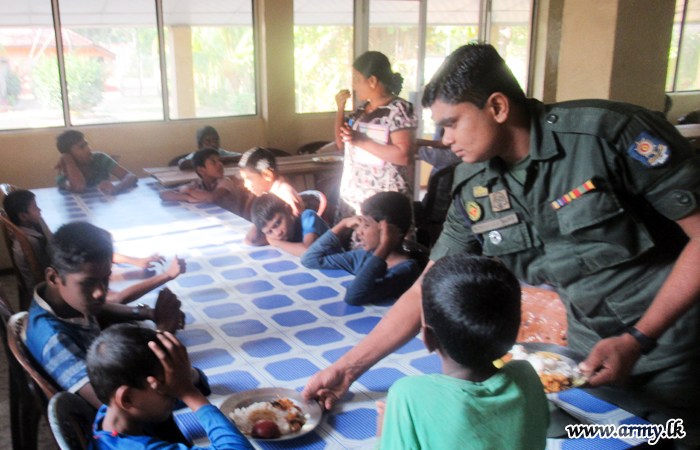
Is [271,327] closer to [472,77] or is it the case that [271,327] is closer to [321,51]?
[472,77]

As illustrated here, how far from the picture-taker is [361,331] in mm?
1720

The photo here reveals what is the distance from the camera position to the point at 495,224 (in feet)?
4.70

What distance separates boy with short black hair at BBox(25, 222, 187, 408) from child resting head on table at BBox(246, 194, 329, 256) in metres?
0.80

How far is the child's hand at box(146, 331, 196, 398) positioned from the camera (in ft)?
3.65

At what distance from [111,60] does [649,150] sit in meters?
4.98

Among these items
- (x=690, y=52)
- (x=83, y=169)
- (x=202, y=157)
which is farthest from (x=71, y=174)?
(x=690, y=52)

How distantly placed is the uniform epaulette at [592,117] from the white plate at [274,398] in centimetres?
84

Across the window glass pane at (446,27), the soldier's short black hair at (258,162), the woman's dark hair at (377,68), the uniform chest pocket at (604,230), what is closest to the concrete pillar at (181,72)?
the soldier's short black hair at (258,162)

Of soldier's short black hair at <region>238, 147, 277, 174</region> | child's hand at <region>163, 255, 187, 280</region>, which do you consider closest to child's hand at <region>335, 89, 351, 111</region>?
soldier's short black hair at <region>238, 147, 277, 174</region>

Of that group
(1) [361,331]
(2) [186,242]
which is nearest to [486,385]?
(1) [361,331]

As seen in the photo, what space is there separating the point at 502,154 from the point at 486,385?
0.65 m

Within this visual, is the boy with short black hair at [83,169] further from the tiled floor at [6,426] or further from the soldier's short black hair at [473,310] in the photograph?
the soldier's short black hair at [473,310]

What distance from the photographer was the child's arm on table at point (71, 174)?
3914 millimetres

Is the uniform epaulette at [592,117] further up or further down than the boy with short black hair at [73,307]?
further up
